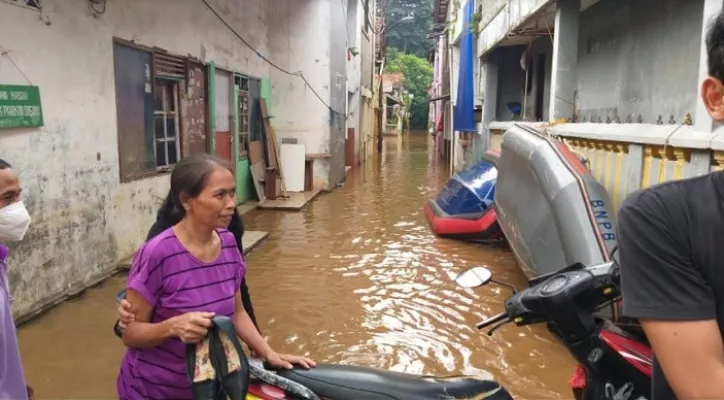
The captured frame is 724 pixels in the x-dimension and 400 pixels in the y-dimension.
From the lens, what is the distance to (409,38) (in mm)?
61781

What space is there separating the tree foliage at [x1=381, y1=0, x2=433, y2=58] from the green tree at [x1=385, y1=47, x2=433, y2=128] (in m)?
7.11

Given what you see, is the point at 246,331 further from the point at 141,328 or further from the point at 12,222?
the point at 12,222

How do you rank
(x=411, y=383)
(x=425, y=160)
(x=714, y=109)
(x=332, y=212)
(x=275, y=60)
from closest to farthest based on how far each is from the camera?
(x=714, y=109), (x=411, y=383), (x=332, y=212), (x=275, y=60), (x=425, y=160)

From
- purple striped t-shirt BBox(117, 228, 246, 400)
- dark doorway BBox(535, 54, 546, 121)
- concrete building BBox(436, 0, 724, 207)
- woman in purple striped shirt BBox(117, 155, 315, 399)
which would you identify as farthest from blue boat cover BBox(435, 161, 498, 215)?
purple striped t-shirt BBox(117, 228, 246, 400)

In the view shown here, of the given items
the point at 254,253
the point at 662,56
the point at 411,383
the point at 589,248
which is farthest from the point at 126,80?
the point at 662,56

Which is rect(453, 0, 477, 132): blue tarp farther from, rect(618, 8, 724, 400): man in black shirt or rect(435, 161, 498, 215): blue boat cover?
rect(618, 8, 724, 400): man in black shirt

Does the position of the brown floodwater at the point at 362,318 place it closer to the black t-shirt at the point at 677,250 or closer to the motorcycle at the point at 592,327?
the motorcycle at the point at 592,327

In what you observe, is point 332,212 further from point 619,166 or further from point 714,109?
point 714,109

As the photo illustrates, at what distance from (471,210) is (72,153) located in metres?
4.88

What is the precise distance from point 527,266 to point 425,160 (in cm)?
1868

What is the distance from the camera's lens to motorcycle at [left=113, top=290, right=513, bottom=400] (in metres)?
1.81

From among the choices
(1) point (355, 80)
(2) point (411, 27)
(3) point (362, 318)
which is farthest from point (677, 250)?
(2) point (411, 27)

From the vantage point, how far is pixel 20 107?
14.4 feet

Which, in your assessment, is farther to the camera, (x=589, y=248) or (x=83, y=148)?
(x=83, y=148)
